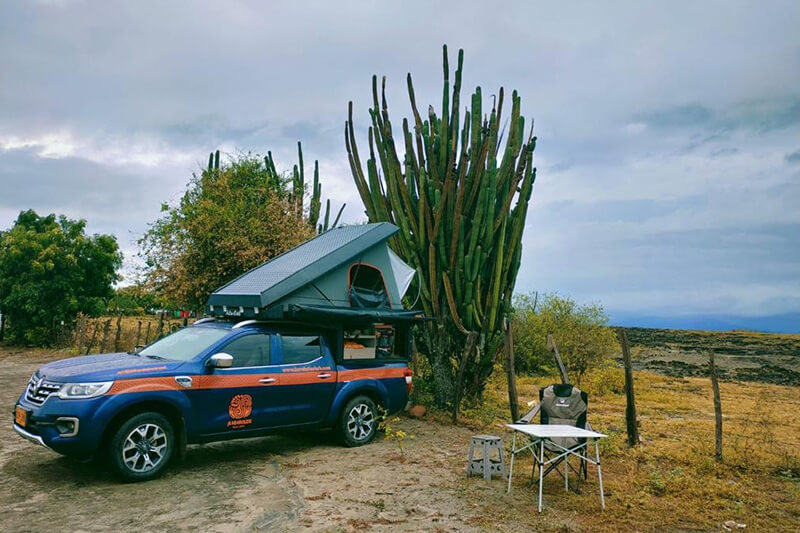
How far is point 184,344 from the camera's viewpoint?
23.2ft

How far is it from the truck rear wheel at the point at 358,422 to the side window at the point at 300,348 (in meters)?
0.89

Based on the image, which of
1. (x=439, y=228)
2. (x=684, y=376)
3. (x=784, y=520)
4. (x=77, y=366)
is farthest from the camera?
(x=684, y=376)

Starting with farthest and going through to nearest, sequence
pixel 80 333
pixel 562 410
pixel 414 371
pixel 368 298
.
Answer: pixel 80 333, pixel 414 371, pixel 368 298, pixel 562 410

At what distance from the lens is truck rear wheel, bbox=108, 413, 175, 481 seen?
5797 mm

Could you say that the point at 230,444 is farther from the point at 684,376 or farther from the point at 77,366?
the point at 684,376

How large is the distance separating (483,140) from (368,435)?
596 centimetres

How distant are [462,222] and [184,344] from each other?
18.6ft

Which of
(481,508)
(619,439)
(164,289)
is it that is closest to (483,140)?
(619,439)

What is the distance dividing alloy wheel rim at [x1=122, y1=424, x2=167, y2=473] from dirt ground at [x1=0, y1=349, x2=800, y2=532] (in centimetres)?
20

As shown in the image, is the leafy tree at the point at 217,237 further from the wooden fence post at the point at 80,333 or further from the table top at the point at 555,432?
the table top at the point at 555,432

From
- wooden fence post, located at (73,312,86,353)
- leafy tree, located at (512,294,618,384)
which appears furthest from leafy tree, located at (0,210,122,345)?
leafy tree, located at (512,294,618,384)

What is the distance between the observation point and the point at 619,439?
851cm

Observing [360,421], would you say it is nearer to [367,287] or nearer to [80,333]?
A: [367,287]

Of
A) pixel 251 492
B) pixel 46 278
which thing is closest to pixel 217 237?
pixel 251 492
